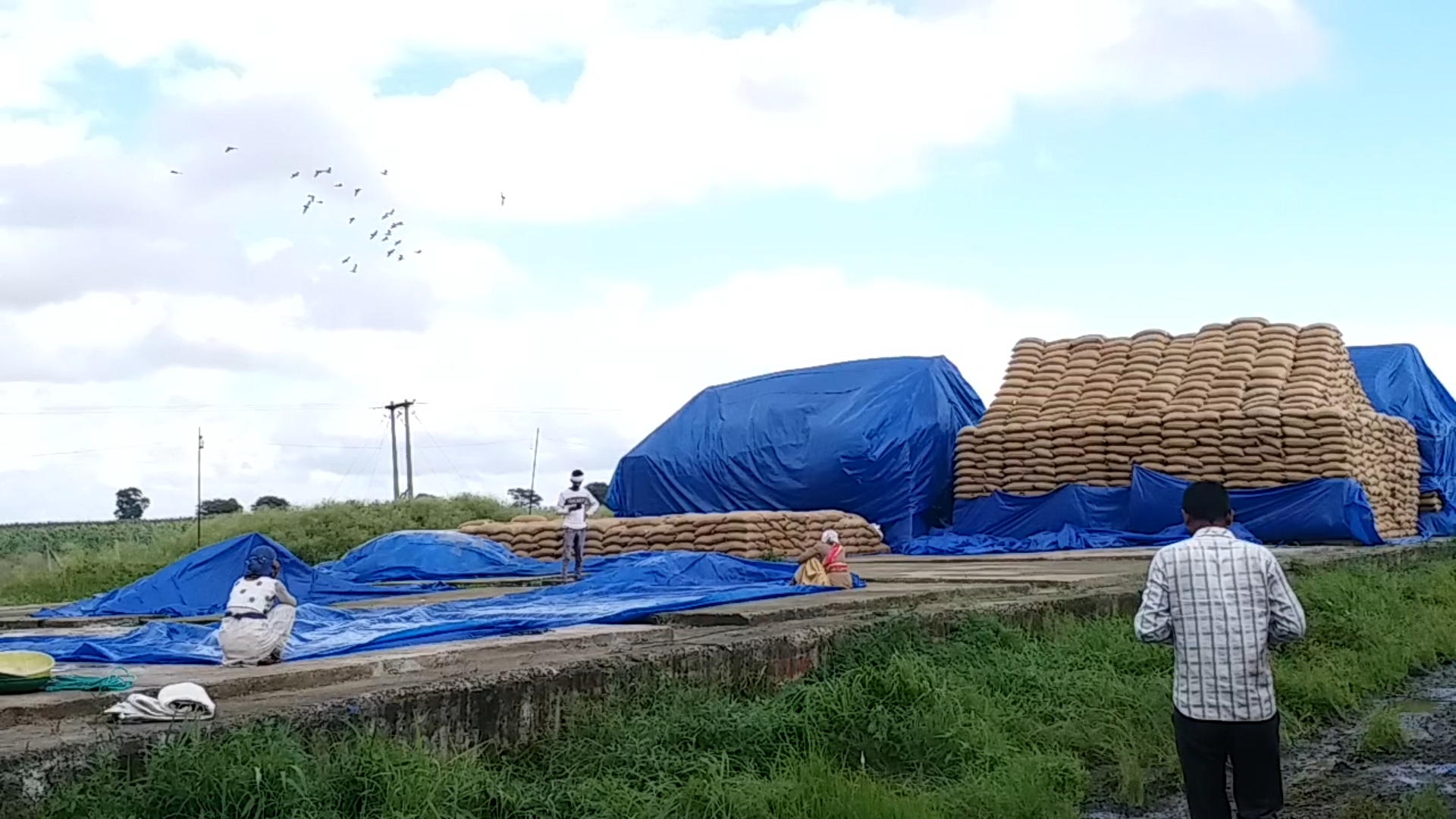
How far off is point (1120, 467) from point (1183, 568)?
44.4 feet

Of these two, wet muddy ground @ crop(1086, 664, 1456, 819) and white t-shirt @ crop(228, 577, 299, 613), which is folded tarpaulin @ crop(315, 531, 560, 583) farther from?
wet muddy ground @ crop(1086, 664, 1456, 819)

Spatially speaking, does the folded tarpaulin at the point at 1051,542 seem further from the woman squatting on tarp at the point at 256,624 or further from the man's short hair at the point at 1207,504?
the man's short hair at the point at 1207,504

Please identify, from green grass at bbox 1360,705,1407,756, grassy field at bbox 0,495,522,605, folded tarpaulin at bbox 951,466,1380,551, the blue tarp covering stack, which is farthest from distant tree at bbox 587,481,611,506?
green grass at bbox 1360,705,1407,756

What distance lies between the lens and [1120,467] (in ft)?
55.3

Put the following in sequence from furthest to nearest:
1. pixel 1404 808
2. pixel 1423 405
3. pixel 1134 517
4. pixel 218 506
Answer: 1. pixel 218 506
2. pixel 1423 405
3. pixel 1134 517
4. pixel 1404 808

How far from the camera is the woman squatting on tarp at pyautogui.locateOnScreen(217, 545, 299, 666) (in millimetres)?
5840

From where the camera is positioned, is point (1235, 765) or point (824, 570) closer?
point (1235, 765)

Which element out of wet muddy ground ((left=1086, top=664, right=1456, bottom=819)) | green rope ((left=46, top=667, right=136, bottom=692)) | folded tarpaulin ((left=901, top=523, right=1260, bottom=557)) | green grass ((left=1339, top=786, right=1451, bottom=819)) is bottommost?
wet muddy ground ((left=1086, top=664, right=1456, bottom=819))

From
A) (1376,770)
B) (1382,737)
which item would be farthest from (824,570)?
(1376,770)

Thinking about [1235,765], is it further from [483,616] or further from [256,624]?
[483,616]

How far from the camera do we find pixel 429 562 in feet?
47.2

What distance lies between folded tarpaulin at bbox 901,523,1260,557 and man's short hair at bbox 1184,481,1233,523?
11763 millimetres

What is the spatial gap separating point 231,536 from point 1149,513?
15.0 metres

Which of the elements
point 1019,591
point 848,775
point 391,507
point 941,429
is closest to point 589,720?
point 848,775
